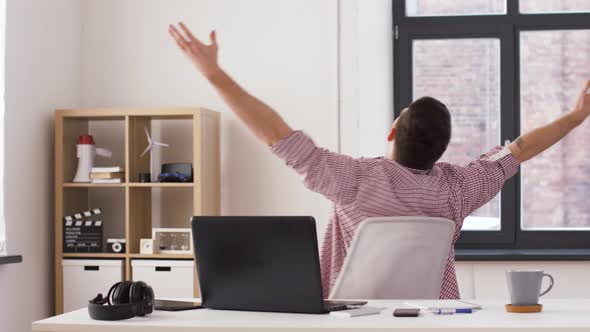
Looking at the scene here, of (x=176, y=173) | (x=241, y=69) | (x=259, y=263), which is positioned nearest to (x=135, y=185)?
(x=176, y=173)

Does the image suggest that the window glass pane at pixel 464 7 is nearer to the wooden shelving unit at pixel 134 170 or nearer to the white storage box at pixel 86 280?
the wooden shelving unit at pixel 134 170

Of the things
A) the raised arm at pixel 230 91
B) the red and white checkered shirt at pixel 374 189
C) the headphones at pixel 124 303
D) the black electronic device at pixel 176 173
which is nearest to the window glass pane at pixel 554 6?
the black electronic device at pixel 176 173

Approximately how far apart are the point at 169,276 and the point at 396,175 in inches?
89.7

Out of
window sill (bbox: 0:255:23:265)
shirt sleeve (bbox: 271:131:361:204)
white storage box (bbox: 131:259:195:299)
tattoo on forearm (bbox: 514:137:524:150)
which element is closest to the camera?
shirt sleeve (bbox: 271:131:361:204)

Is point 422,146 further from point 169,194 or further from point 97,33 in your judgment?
point 97,33

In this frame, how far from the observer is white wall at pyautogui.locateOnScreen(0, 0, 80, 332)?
4445 millimetres

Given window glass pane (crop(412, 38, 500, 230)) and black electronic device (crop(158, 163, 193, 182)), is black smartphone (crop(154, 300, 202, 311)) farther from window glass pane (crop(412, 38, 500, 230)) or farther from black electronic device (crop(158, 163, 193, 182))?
window glass pane (crop(412, 38, 500, 230))

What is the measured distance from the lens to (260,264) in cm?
217

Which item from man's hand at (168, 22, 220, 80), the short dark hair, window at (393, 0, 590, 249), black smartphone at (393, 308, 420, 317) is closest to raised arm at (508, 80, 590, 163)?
the short dark hair

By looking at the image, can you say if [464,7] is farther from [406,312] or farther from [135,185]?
[406,312]

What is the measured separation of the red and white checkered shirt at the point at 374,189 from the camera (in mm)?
2463

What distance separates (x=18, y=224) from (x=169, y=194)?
2.90 feet

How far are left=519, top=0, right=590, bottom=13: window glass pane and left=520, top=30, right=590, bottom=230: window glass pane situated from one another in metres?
0.12

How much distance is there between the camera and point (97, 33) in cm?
522
